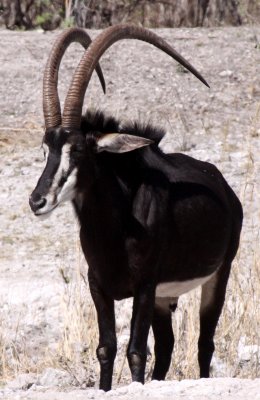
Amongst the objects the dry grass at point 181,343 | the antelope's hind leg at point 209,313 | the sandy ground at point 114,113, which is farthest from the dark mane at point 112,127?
the sandy ground at point 114,113

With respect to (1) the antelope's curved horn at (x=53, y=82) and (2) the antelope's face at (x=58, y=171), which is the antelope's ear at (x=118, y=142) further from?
(1) the antelope's curved horn at (x=53, y=82)

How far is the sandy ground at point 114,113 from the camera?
1154cm

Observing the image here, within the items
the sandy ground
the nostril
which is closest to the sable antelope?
the nostril

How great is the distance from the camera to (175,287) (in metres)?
8.84

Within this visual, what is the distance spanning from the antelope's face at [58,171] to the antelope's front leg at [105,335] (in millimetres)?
698

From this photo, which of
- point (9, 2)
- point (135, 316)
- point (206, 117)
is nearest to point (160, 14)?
point (9, 2)

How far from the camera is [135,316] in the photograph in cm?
831

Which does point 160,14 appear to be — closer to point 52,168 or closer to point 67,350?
point 67,350

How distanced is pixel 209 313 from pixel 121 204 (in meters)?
1.52

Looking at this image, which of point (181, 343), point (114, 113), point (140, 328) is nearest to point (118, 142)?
point (140, 328)

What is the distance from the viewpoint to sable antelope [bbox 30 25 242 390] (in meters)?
8.16

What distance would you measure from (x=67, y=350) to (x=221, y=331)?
128cm

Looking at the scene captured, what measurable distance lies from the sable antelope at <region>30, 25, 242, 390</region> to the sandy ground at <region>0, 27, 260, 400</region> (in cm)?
103

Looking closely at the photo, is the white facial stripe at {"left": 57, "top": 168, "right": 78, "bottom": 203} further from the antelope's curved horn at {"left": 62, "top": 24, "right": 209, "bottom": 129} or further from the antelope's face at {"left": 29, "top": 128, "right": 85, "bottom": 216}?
the antelope's curved horn at {"left": 62, "top": 24, "right": 209, "bottom": 129}
